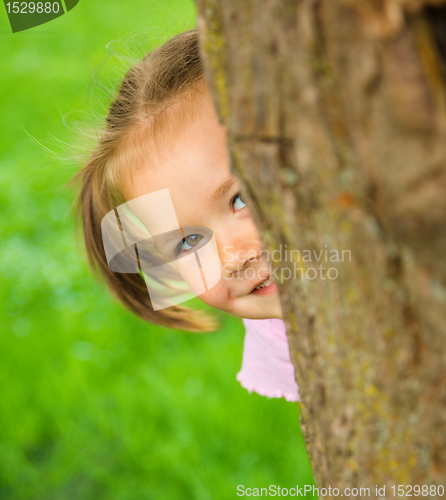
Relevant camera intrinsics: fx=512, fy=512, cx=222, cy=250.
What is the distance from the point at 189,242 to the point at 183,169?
25 centimetres

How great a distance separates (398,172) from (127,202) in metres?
1.19

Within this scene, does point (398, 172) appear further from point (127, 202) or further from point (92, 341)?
point (92, 341)

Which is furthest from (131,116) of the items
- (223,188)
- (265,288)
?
(265,288)

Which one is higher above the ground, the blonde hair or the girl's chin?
the blonde hair

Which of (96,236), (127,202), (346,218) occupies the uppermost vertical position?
(346,218)

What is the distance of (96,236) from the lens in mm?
1970

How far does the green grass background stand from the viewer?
206 cm

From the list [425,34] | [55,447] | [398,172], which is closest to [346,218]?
[398,172]

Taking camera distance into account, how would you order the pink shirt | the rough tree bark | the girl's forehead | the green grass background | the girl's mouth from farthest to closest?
the green grass background → the pink shirt → the girl's mouth → the girl's forehead → the rough tree bark
